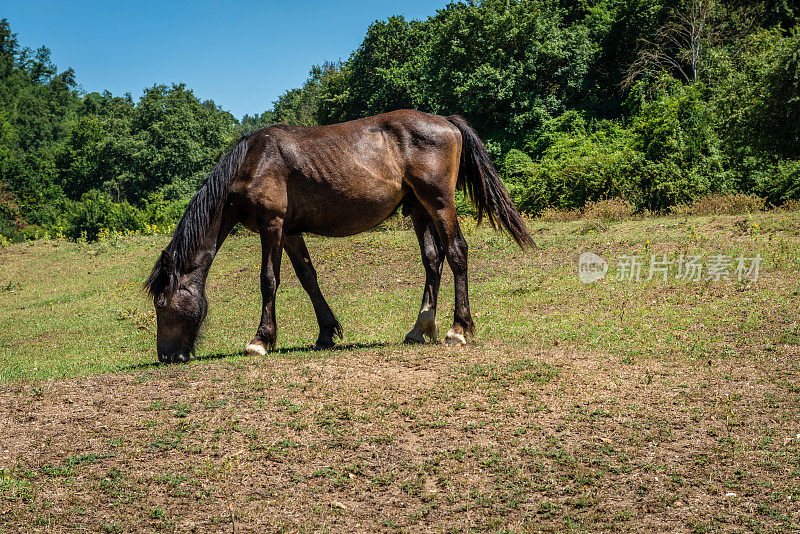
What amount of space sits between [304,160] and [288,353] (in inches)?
99.9

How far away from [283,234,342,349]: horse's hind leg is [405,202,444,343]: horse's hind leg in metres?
1.10

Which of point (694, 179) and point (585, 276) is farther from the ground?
point (694, 179)

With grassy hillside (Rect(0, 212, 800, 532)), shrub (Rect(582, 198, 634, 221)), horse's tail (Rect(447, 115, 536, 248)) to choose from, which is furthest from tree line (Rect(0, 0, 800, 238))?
horse's tail (Rect(447, 115, 536, 248))

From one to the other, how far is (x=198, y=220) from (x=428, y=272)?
3.14 m

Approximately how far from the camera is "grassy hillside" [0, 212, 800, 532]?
204 inches

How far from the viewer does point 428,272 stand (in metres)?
9.40

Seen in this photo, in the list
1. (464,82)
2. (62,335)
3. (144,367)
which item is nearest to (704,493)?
(144,367)

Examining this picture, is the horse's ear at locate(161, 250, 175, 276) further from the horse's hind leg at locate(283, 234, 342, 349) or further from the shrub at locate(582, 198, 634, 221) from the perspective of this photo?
the shrub at locate(582, 198, 634, 221)

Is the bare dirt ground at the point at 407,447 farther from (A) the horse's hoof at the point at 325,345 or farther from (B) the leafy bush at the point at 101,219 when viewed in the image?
(B) the leafy bush at the point at 101,219

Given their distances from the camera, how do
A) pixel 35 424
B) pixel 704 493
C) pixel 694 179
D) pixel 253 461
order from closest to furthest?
pixel 704 493, pixel 253 461, pixel 35 424, pixel 694 179

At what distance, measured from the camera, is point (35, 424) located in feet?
21.9

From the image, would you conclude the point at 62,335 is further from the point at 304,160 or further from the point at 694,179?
the point at 694,179
